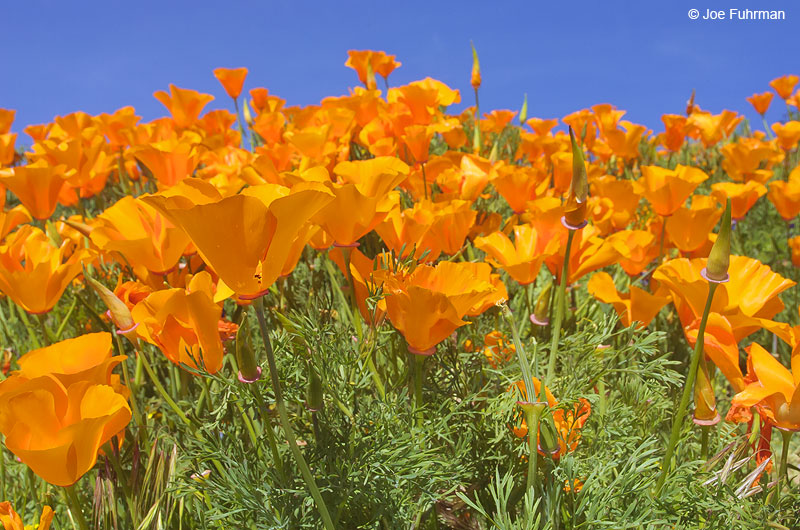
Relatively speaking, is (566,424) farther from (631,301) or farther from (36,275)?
(36,275)

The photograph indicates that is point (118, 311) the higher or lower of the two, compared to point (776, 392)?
higher

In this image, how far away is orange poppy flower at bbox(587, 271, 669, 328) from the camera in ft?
4.67

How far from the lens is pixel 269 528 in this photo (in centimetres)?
106

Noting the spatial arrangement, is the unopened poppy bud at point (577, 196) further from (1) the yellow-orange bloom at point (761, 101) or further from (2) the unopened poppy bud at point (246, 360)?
(1) the yellow-orange bloom at point (761, 101)

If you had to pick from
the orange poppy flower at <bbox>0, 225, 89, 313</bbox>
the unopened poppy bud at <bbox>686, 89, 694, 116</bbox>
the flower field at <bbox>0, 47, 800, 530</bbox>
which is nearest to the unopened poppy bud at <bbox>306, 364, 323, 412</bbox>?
the flower field at <bbox>0, 47, 800, 530</bbox>

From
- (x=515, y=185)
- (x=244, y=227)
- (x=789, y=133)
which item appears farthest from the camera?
(x=789, y=133)

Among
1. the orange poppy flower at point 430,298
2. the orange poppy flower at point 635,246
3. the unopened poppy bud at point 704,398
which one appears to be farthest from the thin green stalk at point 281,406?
the orange poppy flower at point 635,246

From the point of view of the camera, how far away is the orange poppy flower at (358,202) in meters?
1.16

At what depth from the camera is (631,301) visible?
1469mm

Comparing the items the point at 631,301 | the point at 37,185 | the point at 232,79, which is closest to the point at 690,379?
the point at 631,301

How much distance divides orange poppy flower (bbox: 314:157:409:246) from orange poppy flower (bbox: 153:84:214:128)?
2.32 m

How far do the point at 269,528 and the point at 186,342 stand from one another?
342 millimetres

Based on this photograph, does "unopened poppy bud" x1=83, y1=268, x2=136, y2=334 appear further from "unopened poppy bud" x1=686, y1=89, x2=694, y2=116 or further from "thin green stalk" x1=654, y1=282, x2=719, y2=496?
"unopened poppy bud" x1=686, y1=89, x2=694, y2=116

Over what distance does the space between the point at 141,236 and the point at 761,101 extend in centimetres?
589
